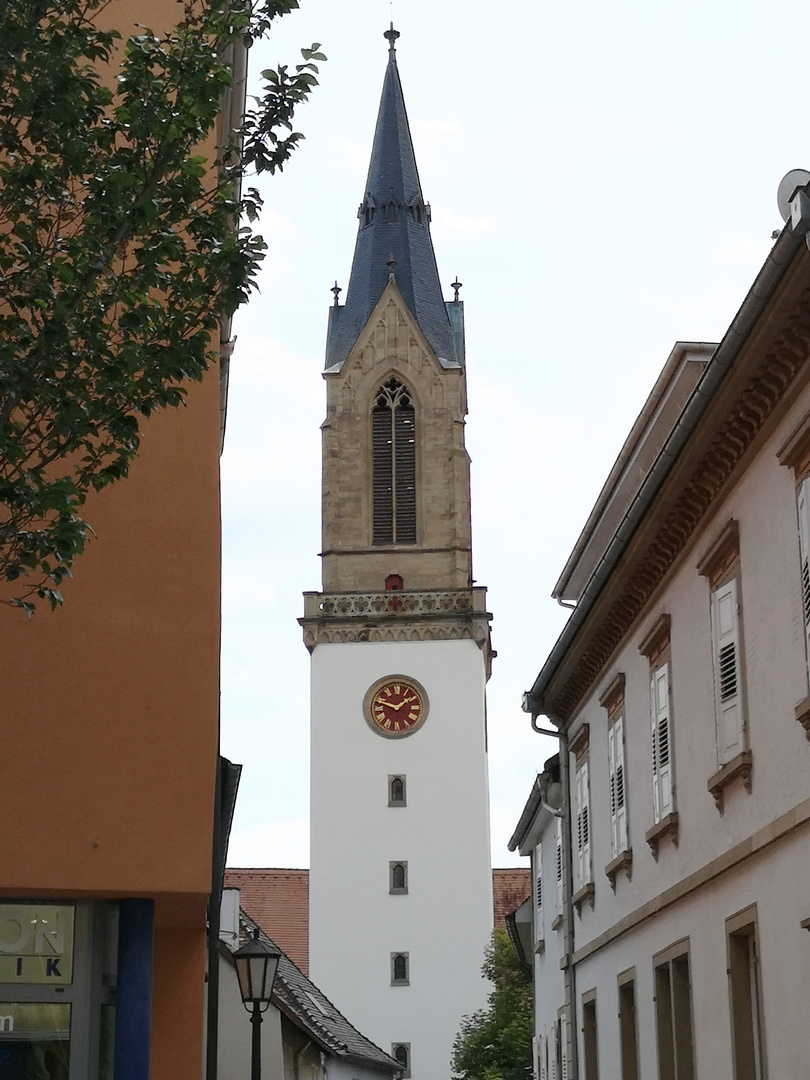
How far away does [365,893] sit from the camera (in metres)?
53.9

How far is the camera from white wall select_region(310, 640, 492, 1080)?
52812mm

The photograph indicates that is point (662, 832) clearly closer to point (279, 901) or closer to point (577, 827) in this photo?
point (577, 827)

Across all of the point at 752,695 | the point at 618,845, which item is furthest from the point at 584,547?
the point at 752,695

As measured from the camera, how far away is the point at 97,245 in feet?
27.0

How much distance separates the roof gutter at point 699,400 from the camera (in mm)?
10445

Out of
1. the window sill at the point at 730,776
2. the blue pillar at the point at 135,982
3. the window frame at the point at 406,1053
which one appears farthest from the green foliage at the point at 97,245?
the window frame at the point at 406,1053

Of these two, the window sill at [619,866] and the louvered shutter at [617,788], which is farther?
the louvered shutter at [617,788]

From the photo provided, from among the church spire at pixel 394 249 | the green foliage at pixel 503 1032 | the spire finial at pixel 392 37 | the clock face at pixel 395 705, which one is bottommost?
the green foliage at pixel 503 1032

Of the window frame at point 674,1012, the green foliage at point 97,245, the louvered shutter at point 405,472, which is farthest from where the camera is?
the louvered shutter at point 405,472

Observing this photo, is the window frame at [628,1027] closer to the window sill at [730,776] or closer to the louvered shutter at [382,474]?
the window sill at [730,776]

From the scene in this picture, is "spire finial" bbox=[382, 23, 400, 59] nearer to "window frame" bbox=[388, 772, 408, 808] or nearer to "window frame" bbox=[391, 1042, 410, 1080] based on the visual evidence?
"window frame" bbox=[388, 772, 408, 808]

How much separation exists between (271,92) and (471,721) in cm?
4825

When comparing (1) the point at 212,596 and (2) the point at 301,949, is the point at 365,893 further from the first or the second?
(1) the point at 212,596

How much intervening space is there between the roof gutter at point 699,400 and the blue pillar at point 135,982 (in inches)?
206
